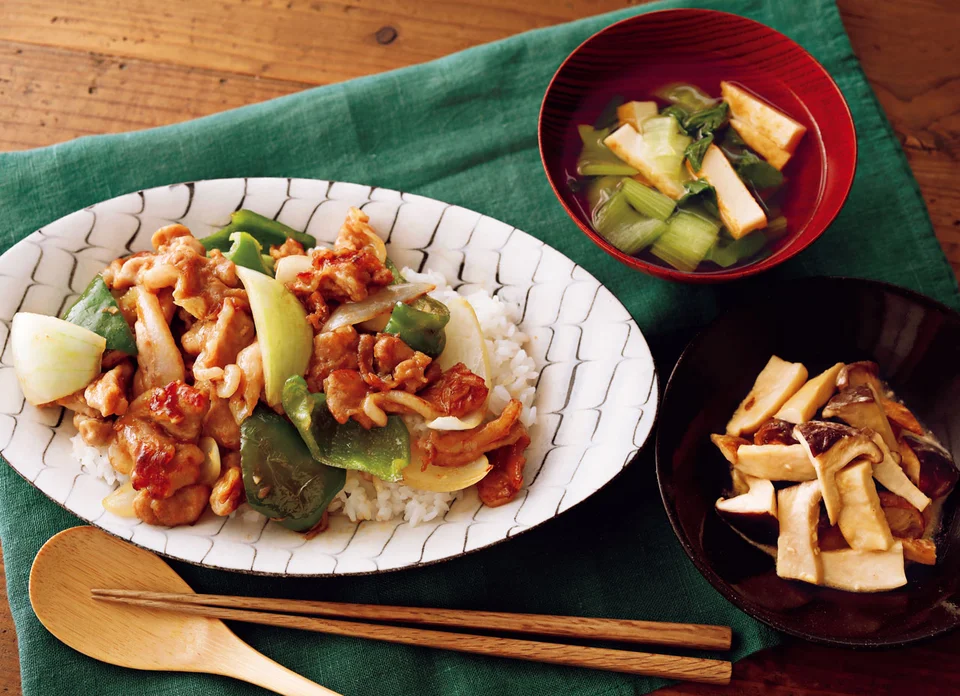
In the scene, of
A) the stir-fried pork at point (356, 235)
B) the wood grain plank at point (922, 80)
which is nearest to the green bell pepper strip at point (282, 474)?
the stir-fried pork at point (356, 235)

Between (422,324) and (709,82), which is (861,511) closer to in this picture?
(422,324)

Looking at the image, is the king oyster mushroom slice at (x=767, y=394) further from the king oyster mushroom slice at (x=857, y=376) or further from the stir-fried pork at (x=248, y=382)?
the stir-fried pork at (x=248, y=382)

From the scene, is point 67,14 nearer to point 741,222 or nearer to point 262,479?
point 262,479

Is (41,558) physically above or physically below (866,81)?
below

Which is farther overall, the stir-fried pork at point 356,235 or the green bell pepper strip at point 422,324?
the stir-fried pork at point 356,235

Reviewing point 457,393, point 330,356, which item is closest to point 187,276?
point 330,356

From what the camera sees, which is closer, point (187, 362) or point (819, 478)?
point (819, 478)

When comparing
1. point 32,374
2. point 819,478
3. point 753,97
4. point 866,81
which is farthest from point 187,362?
point 866,81

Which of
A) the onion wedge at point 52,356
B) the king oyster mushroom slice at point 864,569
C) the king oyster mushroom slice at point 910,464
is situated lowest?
the king oyster mushroom slice at point 864,569
